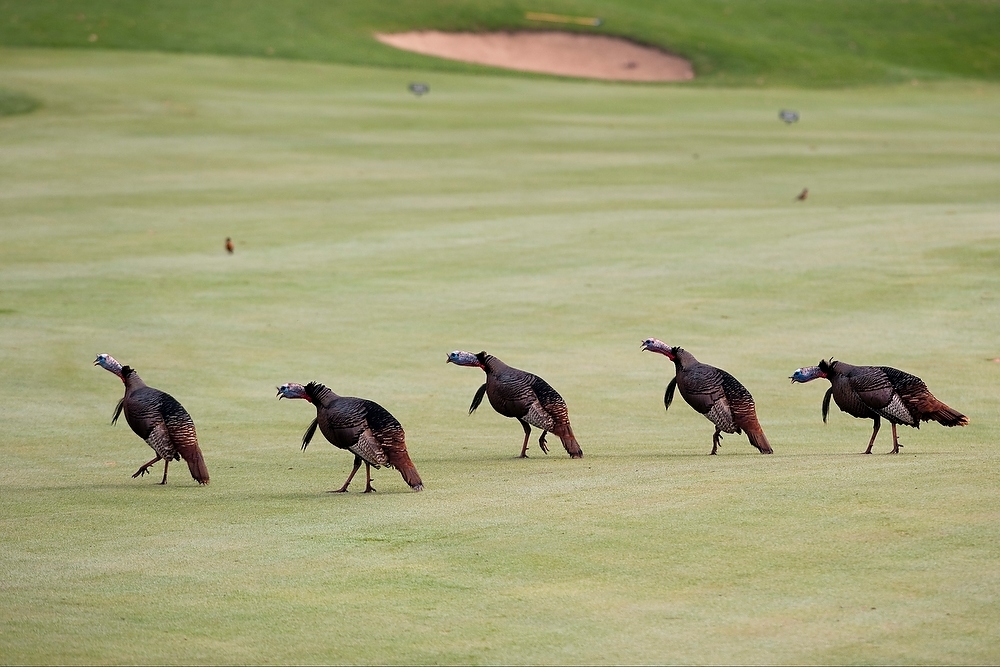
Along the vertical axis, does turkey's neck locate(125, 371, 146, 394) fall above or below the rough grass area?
below

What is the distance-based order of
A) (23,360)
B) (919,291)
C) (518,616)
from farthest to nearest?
(919,291), (23,360), (518,616)

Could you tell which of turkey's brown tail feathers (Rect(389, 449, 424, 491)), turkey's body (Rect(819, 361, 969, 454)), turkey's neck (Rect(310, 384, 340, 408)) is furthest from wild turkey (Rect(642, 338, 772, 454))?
turkey's neck (Rect(310, 384, 340, 408))

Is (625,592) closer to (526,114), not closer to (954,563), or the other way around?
(954,563)

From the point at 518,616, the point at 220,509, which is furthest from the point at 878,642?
the point at 220,509

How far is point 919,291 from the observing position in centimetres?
1972

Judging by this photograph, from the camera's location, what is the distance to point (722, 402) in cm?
1133

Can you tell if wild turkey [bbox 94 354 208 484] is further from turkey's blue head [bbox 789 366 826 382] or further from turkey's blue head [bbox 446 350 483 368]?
turkey's blue head [bbox 789 366 826 382]

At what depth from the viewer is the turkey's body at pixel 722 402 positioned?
1133 centimetres

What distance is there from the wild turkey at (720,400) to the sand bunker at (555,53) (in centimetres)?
4032

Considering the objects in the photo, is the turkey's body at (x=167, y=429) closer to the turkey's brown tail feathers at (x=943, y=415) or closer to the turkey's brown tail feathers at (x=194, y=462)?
the turkey's brown tail feathers at (x=194, y=462)

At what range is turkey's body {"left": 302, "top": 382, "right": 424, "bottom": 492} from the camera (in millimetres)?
9859

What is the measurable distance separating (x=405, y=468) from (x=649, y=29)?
158 feet

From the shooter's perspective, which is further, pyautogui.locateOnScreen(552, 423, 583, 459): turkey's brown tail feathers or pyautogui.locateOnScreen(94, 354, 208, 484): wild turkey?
pyautogui.locateOnScreen(552, 423, 583, 459): turkey's brown tail feathers

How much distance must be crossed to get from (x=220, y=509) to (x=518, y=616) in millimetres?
3180
